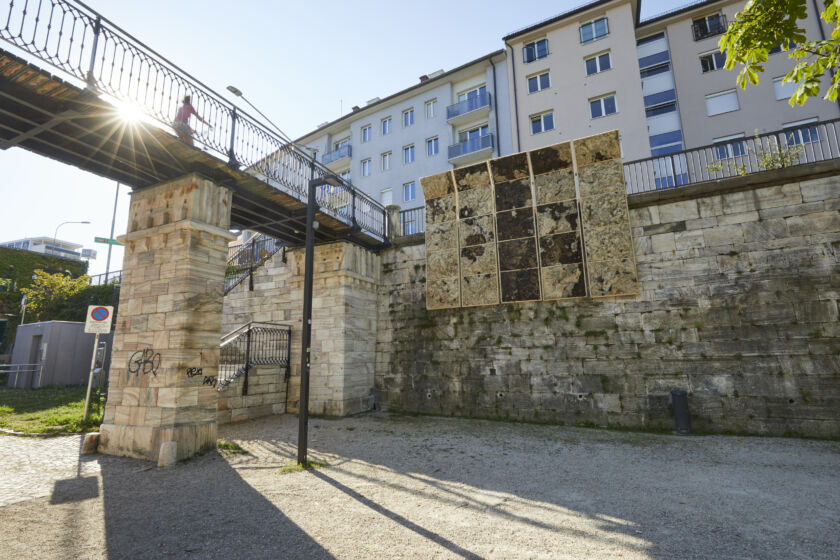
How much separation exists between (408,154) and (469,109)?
4826mm

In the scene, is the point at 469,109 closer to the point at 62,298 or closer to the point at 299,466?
the point at 299,466

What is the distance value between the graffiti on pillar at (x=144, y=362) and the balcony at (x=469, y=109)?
→ 2077 cm

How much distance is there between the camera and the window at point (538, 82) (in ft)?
68.6

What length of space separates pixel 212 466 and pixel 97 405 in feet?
22.7

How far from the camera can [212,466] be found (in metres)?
6.09

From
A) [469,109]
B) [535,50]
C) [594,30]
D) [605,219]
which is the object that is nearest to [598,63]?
[594,30]

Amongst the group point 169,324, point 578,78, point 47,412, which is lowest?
point 47,412

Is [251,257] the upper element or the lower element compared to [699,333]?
upper

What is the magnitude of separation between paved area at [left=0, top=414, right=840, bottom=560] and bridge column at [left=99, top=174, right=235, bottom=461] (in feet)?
1.79

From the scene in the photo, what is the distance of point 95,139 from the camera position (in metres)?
6.16

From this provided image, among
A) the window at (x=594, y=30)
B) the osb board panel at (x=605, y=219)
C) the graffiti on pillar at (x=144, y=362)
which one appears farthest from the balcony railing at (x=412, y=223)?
the window at (x=594, y=30)

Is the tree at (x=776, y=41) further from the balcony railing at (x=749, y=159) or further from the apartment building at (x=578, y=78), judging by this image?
the apartment building at (x=578, y=78)

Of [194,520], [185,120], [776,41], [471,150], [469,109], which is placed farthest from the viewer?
[469,109]

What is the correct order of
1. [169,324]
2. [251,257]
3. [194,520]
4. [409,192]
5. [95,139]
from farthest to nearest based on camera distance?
[409,192] → [251,257] → [169,324] → [95,139] → [194,520]
